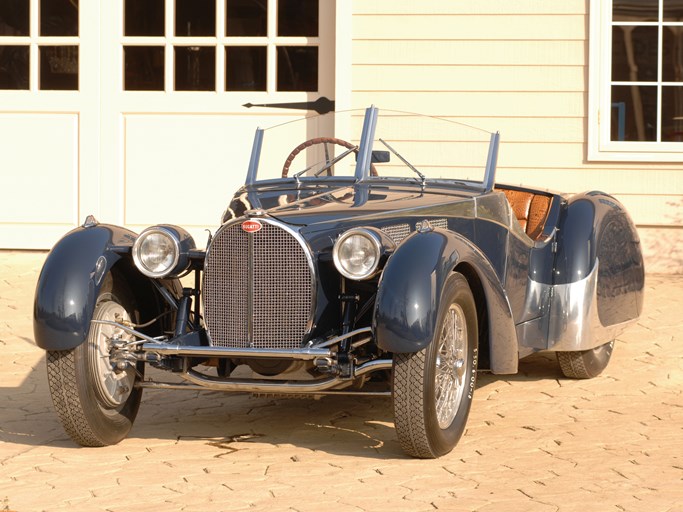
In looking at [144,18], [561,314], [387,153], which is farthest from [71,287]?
[144,18]

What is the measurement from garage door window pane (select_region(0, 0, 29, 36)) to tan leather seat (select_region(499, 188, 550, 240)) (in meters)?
5.01

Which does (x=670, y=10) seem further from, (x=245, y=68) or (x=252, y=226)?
(x=252, y=226)

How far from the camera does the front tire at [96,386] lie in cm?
484

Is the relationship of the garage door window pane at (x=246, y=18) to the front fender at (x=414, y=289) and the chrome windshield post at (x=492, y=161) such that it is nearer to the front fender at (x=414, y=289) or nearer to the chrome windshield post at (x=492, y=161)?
the chrome windshield post at (x=492, y=161)

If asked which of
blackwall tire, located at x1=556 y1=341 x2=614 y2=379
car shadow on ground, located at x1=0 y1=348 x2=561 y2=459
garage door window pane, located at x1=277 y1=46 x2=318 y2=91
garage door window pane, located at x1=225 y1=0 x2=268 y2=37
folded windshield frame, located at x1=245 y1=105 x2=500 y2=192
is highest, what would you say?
garage door window pane, located at x1=225 y1=0 x2=268 y2=37

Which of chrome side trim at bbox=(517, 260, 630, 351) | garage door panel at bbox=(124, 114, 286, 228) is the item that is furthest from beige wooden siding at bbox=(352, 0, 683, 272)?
chrome side trim at bbox=(517, 260, 630, 351)

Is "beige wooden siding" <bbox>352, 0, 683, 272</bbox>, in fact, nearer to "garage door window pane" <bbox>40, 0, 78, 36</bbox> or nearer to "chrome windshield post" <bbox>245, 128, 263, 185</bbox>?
"garage door window pane" <bbox>40, 0, 78, 36</bbox>

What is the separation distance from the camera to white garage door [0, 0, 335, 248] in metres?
9.70

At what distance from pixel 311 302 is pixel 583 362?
2.09 m

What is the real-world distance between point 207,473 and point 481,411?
5.29 feet

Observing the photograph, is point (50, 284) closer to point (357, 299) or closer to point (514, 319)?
point (357, 299)

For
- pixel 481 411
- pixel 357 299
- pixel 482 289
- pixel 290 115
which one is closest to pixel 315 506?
pixel 357 299

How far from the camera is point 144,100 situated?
32.1 feet

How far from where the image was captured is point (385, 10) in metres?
9.45
